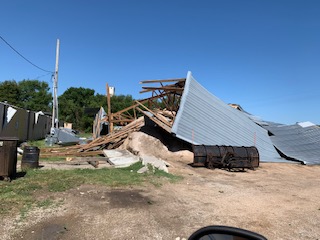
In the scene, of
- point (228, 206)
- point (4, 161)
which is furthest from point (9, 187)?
point (228, 206)

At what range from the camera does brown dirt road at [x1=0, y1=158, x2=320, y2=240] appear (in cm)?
526

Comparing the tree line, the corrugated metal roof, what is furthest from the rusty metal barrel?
the tree line

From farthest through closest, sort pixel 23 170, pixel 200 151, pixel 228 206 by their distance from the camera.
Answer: pixel 200 151, pixel 23 170, pixel 228 206

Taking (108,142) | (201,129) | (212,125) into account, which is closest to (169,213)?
(201,129)

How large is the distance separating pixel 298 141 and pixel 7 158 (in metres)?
20.9

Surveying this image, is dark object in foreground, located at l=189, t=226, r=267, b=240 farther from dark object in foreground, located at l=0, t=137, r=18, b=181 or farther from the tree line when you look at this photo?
the tree line

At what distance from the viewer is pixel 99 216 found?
19.7 ft

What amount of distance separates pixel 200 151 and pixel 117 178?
549 cm

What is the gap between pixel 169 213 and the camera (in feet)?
21.1

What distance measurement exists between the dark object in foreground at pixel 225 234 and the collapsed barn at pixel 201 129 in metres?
14.3

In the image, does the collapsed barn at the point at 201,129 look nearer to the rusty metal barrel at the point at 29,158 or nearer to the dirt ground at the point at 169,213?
the rusty metal barrel at the point at 29,158

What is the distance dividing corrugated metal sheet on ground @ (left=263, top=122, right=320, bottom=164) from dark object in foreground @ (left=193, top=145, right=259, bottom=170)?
6.67 meters

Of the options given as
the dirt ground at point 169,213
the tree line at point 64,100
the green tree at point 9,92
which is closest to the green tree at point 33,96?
the tree line at point 64,100

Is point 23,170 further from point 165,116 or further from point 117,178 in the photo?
point 165,116
